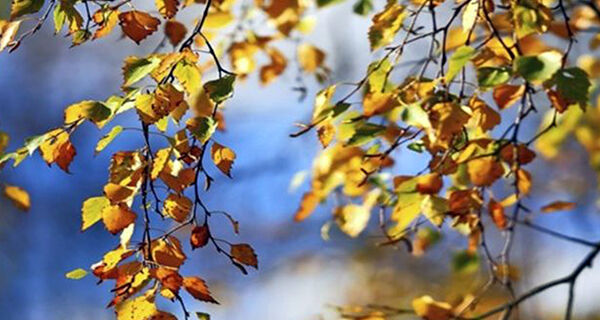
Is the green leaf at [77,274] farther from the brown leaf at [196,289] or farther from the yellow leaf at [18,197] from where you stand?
the yellow leaf at [18,197]

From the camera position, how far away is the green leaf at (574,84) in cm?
109

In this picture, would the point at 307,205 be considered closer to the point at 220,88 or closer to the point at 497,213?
the point at 497,213

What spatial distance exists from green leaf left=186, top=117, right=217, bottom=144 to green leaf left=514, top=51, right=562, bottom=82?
308 millimetres

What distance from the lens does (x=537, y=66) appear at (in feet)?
3.51

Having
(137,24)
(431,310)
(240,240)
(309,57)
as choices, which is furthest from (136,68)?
(240,240)

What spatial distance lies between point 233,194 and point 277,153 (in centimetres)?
91

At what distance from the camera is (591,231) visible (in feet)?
15.6

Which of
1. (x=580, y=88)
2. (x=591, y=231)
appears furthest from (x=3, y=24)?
(x=591, y=231)

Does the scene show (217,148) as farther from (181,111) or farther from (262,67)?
(262,67)

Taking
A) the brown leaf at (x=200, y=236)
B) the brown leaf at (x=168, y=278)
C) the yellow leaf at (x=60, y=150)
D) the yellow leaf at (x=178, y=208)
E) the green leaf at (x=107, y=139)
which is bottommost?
the brown leaf at (x=168, y=278)

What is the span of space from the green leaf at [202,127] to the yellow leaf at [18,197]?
1.59ft

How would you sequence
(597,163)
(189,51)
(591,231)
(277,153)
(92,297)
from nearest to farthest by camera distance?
1. (189,51)
2. (597,163)
3. (591,231)
4. (277,153)
5. (92,297)

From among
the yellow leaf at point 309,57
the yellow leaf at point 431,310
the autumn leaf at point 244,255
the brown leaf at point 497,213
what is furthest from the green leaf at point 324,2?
the autumn leaf at point 244,255

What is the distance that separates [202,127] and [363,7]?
60cm
